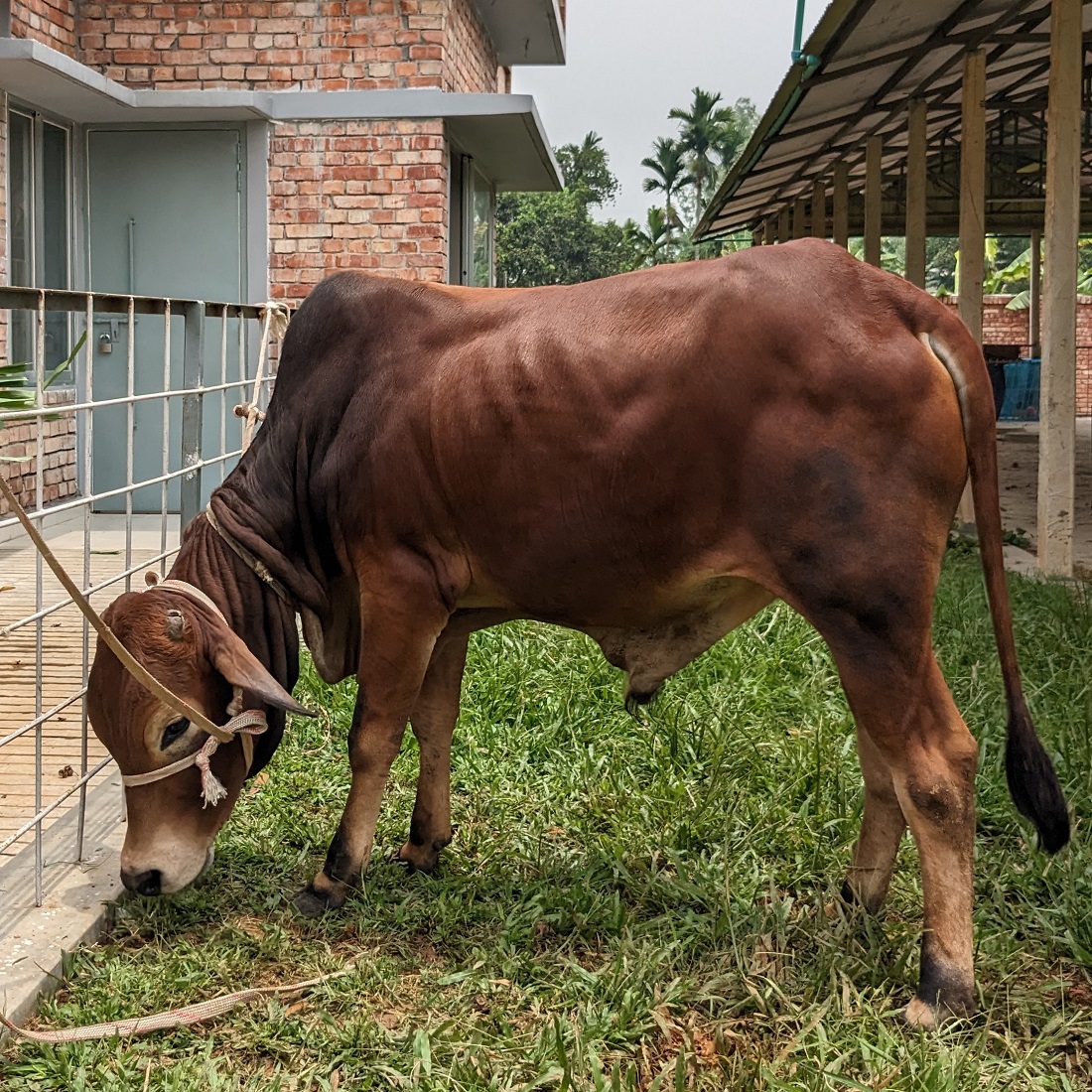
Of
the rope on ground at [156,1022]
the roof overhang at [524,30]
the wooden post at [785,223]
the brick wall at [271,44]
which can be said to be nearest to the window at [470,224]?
the brick wall at [271,44]

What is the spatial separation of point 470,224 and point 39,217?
154 inches

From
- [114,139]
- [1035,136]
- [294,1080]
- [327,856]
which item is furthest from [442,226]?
[1035,136]

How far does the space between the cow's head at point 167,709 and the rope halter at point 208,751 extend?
0.07ft

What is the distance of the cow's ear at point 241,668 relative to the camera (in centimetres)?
338

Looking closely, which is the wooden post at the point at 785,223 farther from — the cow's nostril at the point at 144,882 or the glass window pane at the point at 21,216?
the cow's nostril at the point at 144,882

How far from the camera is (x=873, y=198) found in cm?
1338

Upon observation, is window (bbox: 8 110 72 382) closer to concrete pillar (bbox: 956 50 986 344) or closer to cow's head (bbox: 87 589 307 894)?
concrete pillar (bbox: 956 50 986 344)

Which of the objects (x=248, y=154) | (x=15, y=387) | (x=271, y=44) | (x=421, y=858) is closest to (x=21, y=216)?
(x=248, y=154)

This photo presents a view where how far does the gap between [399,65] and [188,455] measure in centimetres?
643

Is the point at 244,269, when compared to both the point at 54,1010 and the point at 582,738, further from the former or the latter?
the point at 54,1010

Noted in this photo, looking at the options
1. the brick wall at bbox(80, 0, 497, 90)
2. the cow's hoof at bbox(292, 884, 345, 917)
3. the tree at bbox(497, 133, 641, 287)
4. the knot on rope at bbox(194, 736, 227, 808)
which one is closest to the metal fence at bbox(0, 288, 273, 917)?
the knot on rope at bbox(194, 736, 227, 808)

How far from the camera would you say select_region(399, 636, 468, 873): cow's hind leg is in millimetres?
4016

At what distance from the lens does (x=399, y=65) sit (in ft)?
33.4

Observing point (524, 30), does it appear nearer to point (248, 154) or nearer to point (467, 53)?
point (467, 53)
